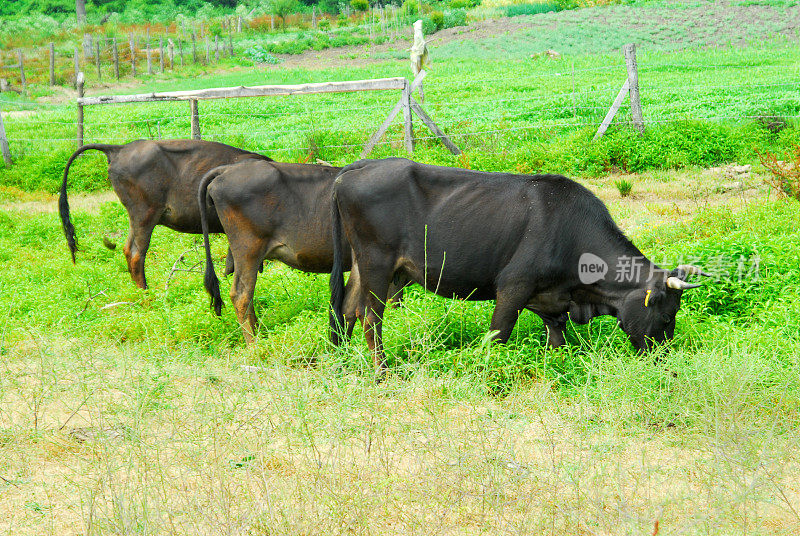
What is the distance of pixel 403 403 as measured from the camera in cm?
514

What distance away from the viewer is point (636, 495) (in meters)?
4.11

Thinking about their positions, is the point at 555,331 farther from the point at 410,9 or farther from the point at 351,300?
the point at 410,9

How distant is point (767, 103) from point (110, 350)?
14090 millimetres

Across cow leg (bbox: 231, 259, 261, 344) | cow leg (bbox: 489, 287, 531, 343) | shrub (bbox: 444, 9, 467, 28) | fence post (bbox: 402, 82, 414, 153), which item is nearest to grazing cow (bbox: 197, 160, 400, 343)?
cow leg (bbox: 231, 259, 261, 344)

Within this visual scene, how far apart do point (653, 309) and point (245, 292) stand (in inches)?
Answer: 149

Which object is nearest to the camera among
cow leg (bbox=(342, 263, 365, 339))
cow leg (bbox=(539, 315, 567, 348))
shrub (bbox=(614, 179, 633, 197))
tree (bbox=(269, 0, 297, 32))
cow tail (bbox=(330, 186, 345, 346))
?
cow leg (bbox=(539, 315, 567, 348))

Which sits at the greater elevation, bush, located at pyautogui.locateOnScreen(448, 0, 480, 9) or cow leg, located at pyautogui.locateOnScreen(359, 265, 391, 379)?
bush, located at pyautogui.locateOnScreen(448, 0, 480, 9)

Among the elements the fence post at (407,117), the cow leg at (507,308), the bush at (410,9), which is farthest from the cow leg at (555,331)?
the bush at (410,9)

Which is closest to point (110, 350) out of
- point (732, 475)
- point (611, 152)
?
point (732, 475)

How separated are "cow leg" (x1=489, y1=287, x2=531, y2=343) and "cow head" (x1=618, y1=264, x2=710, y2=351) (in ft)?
2.52

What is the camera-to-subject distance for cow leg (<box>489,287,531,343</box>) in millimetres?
6125

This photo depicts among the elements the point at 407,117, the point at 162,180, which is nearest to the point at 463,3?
the point at 407,117

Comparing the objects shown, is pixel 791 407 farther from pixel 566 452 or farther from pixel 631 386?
pixel 566 452

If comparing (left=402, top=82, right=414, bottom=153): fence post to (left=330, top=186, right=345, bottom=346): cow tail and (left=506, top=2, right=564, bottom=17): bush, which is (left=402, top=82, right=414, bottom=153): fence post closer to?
(left=330, top=186, right=345, bottom=346): cow tail
